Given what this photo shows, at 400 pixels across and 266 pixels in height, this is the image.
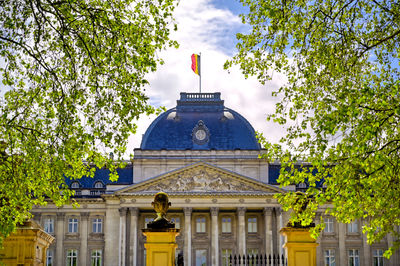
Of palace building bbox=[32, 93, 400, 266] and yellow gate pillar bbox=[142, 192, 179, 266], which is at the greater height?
palace building bbox=[32, 93, 400, 266]

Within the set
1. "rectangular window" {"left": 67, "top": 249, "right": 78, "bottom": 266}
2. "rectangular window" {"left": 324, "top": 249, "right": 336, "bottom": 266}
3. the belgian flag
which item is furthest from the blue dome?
"rectangular window" {"left": 324, "top": 249, "right": 336, "bottom": 266}

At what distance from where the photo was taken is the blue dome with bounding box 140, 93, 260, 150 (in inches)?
2808

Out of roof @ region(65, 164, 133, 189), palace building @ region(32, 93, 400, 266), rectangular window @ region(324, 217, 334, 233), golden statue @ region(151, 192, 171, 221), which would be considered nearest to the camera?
golden statue @ region(151, 192, 171, 221)

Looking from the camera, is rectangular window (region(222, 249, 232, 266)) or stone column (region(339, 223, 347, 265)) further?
stone column (region(339, 223, 347, 265))

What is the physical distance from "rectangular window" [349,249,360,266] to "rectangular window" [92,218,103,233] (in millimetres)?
26493

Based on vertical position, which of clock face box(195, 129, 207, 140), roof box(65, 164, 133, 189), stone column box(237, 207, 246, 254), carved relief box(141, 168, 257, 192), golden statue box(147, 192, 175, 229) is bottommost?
golden statue box(147, 192, 175, 229)

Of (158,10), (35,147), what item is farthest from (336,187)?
(35,147)

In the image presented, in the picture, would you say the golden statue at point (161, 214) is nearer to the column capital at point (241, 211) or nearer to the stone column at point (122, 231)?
the column capital at point (241, 211)

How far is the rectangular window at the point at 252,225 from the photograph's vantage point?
6944cm

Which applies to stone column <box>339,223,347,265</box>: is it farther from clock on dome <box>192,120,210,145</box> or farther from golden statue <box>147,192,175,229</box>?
golden statue <box>147,192,175,229</box>

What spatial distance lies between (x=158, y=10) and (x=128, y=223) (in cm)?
5364

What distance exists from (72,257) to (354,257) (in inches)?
1166

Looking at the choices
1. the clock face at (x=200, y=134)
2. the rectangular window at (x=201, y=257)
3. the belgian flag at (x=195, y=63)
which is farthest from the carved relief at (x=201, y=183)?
the belgian flag at (x=195, y=63)

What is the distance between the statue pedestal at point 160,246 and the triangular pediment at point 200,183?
50742mm
